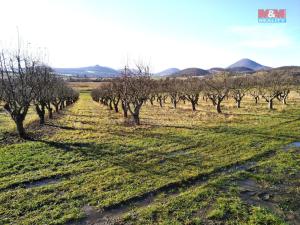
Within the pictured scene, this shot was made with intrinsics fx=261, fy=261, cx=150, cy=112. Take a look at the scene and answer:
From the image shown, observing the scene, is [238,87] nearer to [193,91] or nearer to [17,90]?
[193,91]

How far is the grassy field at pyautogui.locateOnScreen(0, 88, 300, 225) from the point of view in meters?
10.7

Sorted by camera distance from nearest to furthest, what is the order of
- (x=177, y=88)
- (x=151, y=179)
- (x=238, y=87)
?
1. (x=151, y=179)
2. (x=238, y=87)
3. (x=177, y=88)

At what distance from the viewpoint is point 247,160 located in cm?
1752

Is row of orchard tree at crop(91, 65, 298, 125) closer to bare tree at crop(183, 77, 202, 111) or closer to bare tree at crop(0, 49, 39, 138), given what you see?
bare tree at crop(183, 77, 202, 111)

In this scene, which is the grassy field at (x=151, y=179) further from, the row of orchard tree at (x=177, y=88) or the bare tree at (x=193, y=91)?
the bare tree at (x=193, y=91)

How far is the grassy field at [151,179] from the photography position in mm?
10695

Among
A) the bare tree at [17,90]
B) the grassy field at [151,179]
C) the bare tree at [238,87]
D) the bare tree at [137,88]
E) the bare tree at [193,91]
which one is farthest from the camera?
the bare tree at [238,87]

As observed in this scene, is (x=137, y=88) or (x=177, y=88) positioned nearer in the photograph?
(x=137, y=88)

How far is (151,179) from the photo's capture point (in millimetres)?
14312

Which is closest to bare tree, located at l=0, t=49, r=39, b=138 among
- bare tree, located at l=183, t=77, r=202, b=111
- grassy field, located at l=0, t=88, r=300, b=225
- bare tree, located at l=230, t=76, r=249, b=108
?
grassy field, located at l=0, t=88, r=300, b=225

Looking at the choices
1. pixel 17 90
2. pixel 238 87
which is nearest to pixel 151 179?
pixel 17 90

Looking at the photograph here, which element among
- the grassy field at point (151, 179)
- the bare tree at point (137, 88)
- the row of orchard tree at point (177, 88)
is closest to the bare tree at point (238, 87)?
the row of orchard tree at point (177, 88)

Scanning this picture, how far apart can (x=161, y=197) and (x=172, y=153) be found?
23.8ft

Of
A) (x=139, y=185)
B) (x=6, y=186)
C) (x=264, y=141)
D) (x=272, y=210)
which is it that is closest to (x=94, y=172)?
(x=139, y=185)
